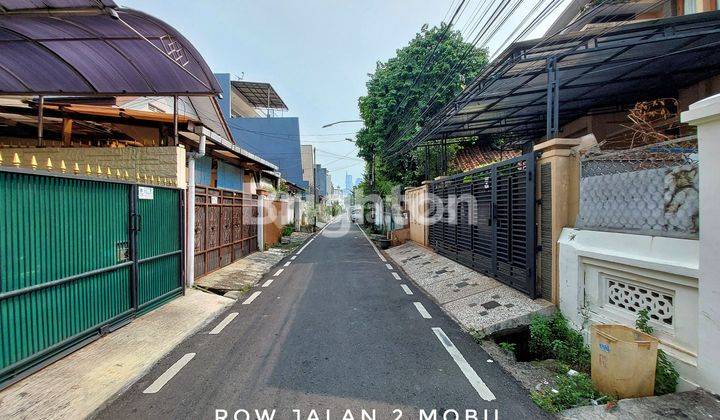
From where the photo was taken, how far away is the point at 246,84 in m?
27.7

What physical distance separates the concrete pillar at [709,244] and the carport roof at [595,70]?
3.19m

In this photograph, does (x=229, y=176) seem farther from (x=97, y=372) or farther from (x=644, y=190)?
(x=644, y=190)

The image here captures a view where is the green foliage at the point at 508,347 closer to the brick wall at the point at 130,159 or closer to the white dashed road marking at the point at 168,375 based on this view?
the white dashed road marking at the point at 168,375

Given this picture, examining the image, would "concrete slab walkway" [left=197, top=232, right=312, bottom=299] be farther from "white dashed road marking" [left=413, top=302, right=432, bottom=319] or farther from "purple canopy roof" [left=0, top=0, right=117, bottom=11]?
"purple canopy roof" [left=0, top=0, right=117, bottom=11]

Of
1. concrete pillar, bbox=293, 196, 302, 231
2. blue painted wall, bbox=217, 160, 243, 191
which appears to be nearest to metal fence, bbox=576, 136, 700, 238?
blue painted wall, bbox=217, 160, 243, 191

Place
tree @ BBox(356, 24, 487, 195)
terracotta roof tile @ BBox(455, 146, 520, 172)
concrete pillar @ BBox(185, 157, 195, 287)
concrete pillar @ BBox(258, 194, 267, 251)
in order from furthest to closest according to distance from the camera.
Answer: terracotta roof tile @ BBox(455, 146, 520, 172) < tree @ BBox(356, 24, 487, 195) < concrete pillar @ BBox(258, 194, 267, 251) < concrete pillar @ BBox(185, 157, 195, 287)

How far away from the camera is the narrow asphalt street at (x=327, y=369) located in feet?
10.00

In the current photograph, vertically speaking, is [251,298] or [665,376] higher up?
[665,376]

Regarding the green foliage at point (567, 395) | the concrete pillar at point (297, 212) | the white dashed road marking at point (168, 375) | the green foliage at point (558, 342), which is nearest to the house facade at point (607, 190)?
the green foliage at point (558, 342)

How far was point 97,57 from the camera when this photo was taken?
5.76m

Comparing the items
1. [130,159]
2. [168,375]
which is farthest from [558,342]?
[130,159]

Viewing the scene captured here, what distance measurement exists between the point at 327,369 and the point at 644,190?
4.15 meters

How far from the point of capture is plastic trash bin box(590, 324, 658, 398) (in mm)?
2971

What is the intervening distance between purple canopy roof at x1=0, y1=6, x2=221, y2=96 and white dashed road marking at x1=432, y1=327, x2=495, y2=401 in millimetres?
5780
